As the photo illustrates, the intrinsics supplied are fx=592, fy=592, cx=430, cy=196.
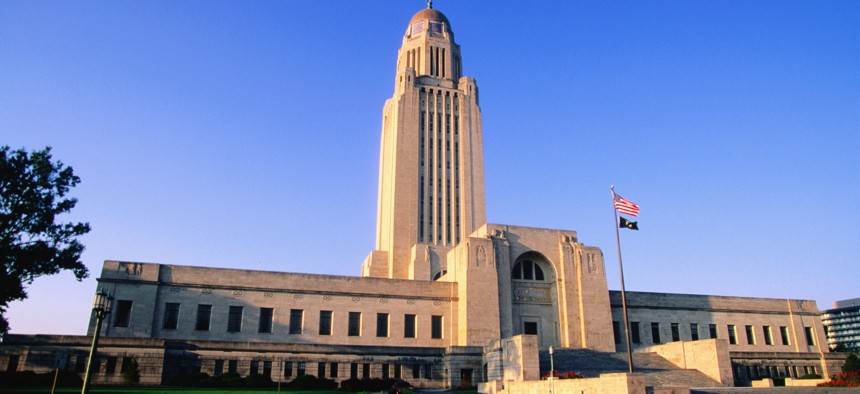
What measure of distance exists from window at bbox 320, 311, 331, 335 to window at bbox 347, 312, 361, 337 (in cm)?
141

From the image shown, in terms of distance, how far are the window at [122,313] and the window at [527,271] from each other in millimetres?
26634

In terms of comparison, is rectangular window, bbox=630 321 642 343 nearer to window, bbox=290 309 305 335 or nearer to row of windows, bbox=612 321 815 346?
row of windows, bbox=612 321 815 346

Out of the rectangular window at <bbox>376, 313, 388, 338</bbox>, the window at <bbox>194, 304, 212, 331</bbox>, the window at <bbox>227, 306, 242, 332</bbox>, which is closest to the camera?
the window at <bbox>194, 304, 212, 331</bbox>

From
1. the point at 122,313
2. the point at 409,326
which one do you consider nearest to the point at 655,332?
the point at 409,326

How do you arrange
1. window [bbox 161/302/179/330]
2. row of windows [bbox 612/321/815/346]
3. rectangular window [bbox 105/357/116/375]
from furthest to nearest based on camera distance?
row of windows [bbox 612/321/815/346]
window [bbox 161/302/179/330]
rectangular window [bbox 105/357/116/375]

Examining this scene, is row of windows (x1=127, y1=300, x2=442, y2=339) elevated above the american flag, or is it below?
below

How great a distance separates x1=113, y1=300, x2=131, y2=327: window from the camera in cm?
3759

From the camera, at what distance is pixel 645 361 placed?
123 ft

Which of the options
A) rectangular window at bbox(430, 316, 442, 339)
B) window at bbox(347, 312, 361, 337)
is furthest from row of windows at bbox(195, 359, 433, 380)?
rectangular window at bbox(430, 316, 442, 339)

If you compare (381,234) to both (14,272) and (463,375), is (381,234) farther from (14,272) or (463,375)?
(14,272)

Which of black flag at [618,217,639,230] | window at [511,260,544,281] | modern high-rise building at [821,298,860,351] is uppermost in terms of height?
modern high-rise building at [821,298,860,351]

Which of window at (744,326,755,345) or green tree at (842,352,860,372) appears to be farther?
window at (744,326,755,345)

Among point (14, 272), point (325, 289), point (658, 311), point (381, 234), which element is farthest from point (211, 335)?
point (658, 311)

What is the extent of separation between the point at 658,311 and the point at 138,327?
3886 centimetres
